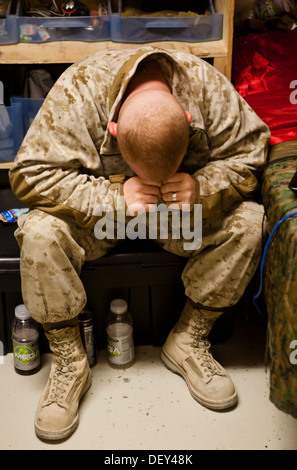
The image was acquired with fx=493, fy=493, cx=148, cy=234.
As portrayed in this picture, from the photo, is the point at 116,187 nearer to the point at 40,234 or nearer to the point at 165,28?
the point at 40,234

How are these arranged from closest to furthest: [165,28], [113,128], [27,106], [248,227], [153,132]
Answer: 1. [153,132]
2. [113,128]
3. [248,227]
4. [165,28]
5. [27,106]

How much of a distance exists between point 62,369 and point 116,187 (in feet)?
1.71

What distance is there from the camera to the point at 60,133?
1.21 meters

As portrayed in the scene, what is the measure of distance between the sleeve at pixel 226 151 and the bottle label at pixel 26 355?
0.63m

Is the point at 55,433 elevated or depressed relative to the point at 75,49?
depressed

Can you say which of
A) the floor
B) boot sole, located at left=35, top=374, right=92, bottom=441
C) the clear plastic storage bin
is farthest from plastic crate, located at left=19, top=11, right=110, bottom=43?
boot sole, located at left=35, top=374, right=92, bottom=441

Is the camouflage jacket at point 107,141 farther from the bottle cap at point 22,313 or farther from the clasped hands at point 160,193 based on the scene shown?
the bottle cap at point 22,313

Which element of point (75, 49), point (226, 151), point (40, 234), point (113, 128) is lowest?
point (40, 234)

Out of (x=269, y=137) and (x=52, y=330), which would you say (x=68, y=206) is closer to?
(x=52, y=330)

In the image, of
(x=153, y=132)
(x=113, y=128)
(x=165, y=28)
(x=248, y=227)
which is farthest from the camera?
(x=165, y=28)

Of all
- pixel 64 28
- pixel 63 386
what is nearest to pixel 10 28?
pixel 64 28

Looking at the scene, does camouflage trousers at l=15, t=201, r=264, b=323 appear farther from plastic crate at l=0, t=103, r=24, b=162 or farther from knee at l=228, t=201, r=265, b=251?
plastic crate at l=0, t=103, r=24, b=162

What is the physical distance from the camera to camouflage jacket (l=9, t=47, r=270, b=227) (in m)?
1.21

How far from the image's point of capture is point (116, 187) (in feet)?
4.13
